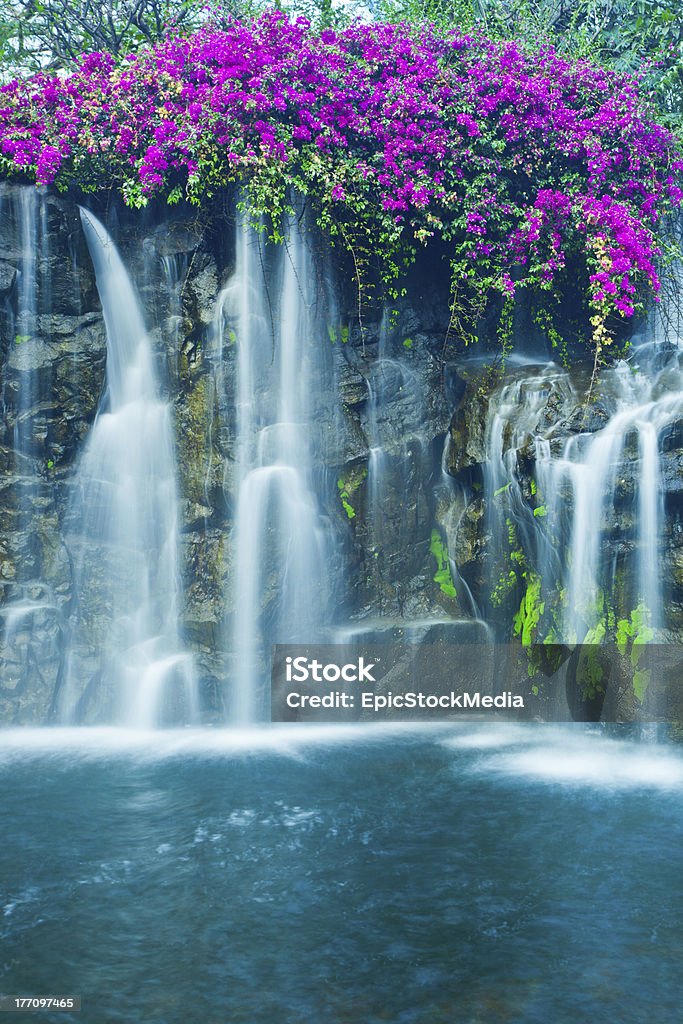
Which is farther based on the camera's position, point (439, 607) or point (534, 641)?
point (439, 607)

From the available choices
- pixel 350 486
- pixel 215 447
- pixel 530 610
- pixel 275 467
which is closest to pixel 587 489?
pixel 530 610

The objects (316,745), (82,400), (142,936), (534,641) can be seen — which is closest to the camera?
(142,936)

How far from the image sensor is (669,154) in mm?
12047

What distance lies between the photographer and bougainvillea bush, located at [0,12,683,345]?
11.5 m

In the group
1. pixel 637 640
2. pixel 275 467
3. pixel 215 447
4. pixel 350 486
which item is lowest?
pixel 637 640

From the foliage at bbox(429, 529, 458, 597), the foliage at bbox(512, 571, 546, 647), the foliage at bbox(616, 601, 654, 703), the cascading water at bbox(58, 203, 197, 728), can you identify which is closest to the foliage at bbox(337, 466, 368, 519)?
the foliage at bbox(429, 529, 458, 597)

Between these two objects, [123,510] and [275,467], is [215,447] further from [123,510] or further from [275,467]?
[123,510]

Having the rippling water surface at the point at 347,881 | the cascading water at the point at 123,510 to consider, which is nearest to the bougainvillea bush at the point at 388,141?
the cascading water at the point at 123,510

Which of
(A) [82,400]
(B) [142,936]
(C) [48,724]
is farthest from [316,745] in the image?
(A) [82,400]

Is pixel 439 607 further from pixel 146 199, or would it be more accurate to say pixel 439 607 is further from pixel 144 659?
pixel 146 199

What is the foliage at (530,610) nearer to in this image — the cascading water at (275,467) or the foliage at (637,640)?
the foliage at (637,640)

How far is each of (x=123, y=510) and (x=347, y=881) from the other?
642 centimetres

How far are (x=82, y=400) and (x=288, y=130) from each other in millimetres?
4201

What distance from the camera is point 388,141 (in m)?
11.7
